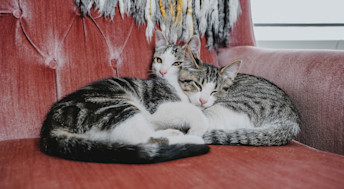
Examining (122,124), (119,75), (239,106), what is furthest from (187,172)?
(119,75)

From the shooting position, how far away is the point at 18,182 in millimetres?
515

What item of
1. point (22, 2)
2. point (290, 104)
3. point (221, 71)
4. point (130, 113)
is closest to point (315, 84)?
point (290, 104)

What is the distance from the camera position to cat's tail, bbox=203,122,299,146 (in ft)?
2.82

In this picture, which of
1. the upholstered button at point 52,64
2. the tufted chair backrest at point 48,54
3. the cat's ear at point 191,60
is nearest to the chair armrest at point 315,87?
the cat's ear at point 191,60

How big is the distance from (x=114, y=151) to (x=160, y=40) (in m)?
0.92

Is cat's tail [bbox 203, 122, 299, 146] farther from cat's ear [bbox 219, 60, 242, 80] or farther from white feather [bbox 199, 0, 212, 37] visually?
white feather [bbox 199, 0, 212, 37]

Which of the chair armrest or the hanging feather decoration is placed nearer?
the chair armrest

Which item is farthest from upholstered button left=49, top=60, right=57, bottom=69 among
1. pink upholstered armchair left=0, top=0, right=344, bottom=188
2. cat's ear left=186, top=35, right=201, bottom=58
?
cat's ear left=186, top=35, right=201, bottom=58

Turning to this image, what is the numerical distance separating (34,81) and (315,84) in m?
1.13

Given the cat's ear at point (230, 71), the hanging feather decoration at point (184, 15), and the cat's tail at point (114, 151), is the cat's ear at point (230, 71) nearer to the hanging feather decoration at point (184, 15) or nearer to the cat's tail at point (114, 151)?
the hanging feather decoration at point (184, 15)

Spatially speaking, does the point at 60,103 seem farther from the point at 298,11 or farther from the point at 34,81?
the point at 298,11

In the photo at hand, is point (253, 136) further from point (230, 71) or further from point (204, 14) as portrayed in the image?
point (204, 14)

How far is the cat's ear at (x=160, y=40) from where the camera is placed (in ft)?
4.51

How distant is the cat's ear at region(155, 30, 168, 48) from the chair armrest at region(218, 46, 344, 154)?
0.59m
